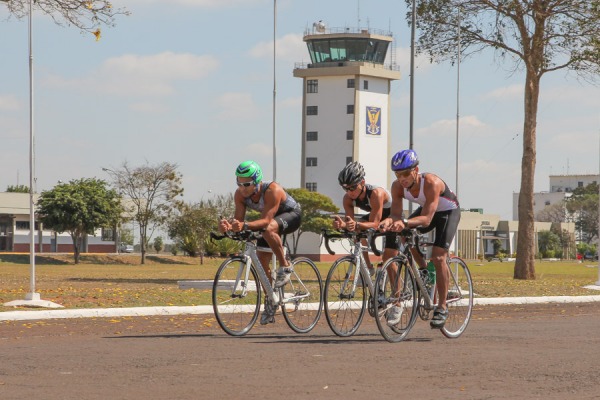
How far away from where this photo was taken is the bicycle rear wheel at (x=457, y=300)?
1270cm

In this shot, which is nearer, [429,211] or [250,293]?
[429,211]

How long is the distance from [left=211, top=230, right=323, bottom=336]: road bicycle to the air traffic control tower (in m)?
87.0

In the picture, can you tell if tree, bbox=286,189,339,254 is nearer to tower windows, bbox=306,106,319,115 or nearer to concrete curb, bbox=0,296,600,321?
tower windows, bbox=306,106,319,115

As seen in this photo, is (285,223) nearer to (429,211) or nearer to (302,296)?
(302,296)

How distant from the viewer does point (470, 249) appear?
13962 centimetres

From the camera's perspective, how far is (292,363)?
989 cm

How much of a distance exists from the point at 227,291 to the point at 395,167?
2.36 m

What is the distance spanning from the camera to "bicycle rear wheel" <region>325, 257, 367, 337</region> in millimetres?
12023

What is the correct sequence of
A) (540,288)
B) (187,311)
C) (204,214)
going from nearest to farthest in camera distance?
1. (187,311)
2. (540,288)
3. (204,214)

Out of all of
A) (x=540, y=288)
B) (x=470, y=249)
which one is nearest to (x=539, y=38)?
(x=540, y=288)

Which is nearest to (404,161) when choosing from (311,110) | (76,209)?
(76,209)

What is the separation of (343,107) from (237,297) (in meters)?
90.6

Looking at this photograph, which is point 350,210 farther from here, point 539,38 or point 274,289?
point 539,38

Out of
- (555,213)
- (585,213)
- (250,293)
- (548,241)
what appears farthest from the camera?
(555,213)
